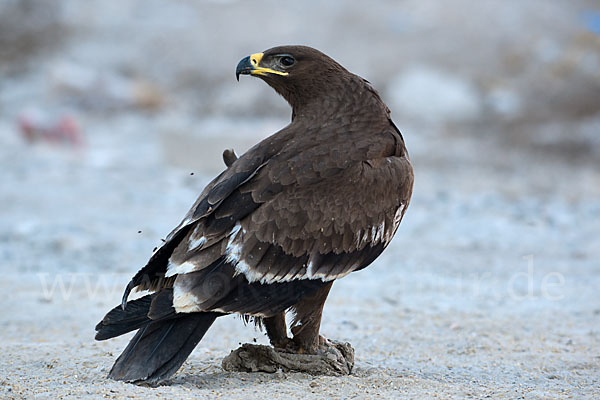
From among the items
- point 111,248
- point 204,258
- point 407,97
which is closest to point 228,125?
point 407,97

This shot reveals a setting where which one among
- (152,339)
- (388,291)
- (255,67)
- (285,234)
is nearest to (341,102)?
(255,67)

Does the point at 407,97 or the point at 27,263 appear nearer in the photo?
the point at 27,263

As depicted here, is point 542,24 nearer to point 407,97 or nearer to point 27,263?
point 407,97

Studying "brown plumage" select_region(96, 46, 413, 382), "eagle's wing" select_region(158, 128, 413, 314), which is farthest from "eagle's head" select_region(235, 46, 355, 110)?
"eagle's wing" select_region(158, 128, 413, 314)

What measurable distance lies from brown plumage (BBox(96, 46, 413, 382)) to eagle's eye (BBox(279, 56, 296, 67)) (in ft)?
1.17

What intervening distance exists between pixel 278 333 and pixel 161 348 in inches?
31.7

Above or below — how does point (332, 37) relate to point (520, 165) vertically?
above

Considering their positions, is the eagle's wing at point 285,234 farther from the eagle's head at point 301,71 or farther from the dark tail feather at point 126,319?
the eagle's head at point 301,71

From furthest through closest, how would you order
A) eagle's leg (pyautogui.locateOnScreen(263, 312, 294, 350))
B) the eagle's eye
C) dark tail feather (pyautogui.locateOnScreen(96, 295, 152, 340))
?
the eagle's eye < eagle's leg (pyautogui.locateOnScreen(263, 312, 294, 350)) < dark tail feather (pyautogui.locateOnScreen(96, 295, 152, 340))

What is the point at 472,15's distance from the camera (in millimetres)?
21516

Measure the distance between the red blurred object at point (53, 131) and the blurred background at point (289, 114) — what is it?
0.04 metres

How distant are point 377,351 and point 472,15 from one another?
58.1ft

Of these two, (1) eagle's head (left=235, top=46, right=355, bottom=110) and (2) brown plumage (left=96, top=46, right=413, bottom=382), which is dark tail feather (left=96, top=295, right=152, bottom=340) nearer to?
(2) brown plumage (left=96, top=46, right=413, bottom=382)

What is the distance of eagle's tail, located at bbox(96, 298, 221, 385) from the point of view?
386cm
